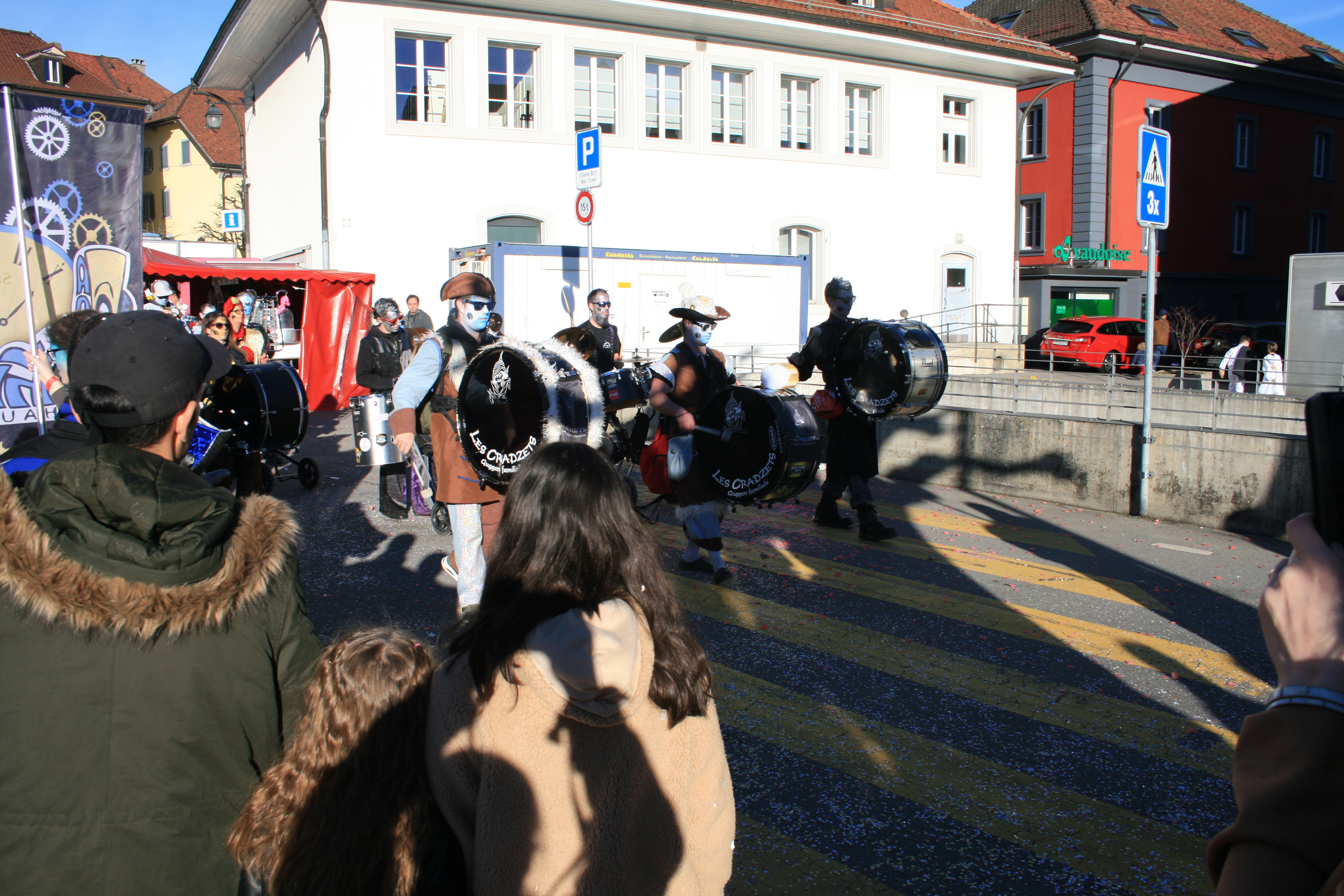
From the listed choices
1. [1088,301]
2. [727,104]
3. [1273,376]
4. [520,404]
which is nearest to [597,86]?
[727,104]

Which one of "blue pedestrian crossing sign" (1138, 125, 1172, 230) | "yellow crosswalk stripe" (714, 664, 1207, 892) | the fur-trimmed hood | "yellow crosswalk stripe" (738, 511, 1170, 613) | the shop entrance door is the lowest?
"yellow crosswalk stripe" (714, 664, 1207, 892)

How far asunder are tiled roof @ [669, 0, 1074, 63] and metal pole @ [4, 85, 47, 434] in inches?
808

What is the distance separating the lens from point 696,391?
6.71m

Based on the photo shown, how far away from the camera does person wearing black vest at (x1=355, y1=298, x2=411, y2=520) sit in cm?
895

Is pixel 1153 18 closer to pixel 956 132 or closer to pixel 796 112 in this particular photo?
pixel 956 132

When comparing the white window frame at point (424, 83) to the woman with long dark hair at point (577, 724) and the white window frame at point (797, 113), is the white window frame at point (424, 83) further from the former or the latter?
the woman with long dark hair at point (577, 724)

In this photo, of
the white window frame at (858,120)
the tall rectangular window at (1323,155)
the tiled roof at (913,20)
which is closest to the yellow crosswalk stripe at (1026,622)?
the tiled roof at (913,20)

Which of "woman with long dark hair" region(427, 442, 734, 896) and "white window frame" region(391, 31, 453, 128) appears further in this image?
"white window frame" region(391, 31, 453, 128)

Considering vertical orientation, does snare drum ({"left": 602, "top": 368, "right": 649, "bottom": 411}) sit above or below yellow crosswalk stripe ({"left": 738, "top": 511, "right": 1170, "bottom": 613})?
above

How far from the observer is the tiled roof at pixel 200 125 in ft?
168

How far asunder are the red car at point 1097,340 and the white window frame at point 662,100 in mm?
11759

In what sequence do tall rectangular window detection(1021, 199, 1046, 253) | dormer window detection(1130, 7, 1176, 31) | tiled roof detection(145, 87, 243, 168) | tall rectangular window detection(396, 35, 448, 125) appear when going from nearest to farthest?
tall rectangular window detection(396, 35, 448, 125) → dormer window detection(1130, 7, 1176, 31) → tall rectangular window detection(1021, 199, 1046, 253) → tiled roof detection(145, 87, 243, 168)

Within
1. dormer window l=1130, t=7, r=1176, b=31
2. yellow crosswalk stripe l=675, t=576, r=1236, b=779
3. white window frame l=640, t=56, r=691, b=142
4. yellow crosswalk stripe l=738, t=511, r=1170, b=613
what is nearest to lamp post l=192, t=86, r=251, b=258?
white window frame l=640, t=56, r=691, b=142

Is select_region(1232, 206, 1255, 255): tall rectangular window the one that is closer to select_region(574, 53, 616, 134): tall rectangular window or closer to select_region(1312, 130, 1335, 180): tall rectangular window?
select_region(1312, 130, 1335, 180): tall rectangular window
